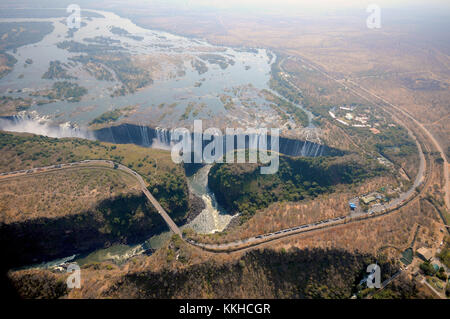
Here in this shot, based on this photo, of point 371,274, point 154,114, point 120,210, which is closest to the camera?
point 371,274

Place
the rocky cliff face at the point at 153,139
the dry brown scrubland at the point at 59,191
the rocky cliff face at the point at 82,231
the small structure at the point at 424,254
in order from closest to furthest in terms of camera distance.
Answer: the small structure at the point at 424,254
the rocky cliff face at the point at 82,231
the dry brown scrubland at the point at 59,191
the rocky cliff face at the point at 153,139

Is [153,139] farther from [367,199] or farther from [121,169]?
[367,199]

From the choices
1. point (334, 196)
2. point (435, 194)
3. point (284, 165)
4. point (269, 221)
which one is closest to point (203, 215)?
point (269, 221)

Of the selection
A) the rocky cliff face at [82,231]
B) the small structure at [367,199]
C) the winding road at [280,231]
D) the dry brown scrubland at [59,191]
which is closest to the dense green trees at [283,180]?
the small structure at [367,199]

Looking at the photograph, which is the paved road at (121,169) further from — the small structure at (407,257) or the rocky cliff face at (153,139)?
the small structure at (407,257)

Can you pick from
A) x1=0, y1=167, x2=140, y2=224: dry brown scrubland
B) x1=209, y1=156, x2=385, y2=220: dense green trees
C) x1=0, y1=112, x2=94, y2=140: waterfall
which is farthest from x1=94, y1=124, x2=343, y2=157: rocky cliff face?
x1=0, y1=167, x2=140, y2=224: dry brown scrubland

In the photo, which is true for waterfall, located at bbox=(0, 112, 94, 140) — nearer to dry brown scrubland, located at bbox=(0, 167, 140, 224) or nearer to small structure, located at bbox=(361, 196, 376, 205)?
dry brown scrubland, located at bbox=(0, 167, 140, 224)

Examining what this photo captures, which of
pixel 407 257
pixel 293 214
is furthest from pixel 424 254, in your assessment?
pixel 293 214

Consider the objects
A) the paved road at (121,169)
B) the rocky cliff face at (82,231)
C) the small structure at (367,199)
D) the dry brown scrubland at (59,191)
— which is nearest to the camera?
the rocky cliff face at (82,231)
